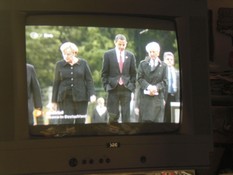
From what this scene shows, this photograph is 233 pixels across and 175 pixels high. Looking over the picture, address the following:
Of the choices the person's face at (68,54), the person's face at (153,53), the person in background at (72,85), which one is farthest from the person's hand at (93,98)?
the person's face at (153,53)

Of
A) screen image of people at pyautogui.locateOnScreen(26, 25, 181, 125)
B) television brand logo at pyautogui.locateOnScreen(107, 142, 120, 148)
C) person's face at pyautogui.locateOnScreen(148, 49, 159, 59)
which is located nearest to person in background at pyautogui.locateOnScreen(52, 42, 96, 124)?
screen image of people at pyautogui.locateOnScreen(26, 25, 181, 125)

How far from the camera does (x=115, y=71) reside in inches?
62.2

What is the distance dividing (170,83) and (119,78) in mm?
214

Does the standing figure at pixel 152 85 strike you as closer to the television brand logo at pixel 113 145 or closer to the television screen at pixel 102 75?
the television screen at pixel 102 75

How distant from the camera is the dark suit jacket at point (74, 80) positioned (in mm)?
1539

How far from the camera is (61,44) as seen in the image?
60.3 inches

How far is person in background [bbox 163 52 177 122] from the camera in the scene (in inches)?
64.3

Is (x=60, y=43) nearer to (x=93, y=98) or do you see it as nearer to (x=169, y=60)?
(x=93, y=98)

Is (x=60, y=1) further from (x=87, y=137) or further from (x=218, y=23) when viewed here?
(x=218, y=23)

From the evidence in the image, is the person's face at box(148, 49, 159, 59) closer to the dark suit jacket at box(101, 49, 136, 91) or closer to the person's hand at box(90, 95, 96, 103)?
the dark suit jacket at box(101, 49, 136, 91)

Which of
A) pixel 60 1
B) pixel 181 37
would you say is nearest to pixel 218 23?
pixel 181 37

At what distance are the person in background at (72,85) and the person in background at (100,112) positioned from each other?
0.09 feet

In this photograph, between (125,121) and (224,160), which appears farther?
(224,160)

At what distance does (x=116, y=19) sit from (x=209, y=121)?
0.56 meters
